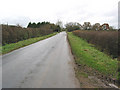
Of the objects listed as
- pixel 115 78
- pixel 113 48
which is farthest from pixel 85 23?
pixel 115 78

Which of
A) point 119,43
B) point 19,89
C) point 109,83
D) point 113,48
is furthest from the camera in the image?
point 113,48

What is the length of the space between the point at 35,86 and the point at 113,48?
7.85 m

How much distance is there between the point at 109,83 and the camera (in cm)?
447

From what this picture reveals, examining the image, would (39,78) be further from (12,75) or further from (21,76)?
(12,75)

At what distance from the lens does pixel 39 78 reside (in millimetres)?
4594

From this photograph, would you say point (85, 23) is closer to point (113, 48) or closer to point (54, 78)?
point (113, 48)

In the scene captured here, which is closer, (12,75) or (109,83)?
(109,83)

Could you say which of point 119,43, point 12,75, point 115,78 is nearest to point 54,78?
point 12,75

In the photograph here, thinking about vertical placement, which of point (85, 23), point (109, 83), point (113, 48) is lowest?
point (109, 83)

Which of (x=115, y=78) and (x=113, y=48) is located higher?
(x=113, y=48)

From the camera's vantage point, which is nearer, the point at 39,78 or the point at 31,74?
the point at 39,78

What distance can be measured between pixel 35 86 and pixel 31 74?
1.19 m

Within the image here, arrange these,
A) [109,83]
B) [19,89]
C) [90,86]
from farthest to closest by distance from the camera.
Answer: [109,83], [90,86], [19,89]

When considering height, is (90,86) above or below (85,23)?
below
